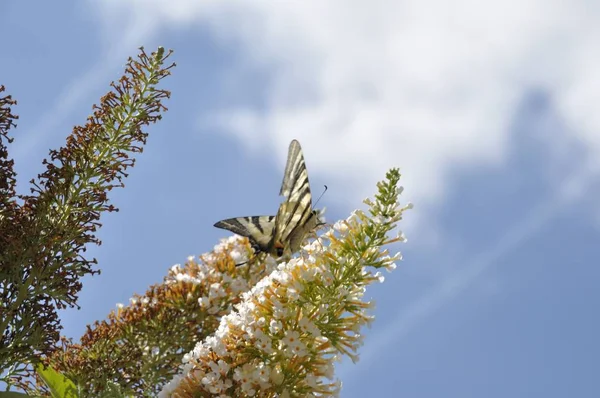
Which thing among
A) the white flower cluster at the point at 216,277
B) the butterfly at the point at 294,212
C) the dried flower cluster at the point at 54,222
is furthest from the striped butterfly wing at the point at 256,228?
the dried flower cluster at the point at 54,222

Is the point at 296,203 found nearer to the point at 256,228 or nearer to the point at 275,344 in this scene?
the point at 256,228

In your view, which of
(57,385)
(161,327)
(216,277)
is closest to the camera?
(57,385)

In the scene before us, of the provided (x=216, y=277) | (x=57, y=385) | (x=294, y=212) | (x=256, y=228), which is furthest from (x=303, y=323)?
(x=216, y=277)

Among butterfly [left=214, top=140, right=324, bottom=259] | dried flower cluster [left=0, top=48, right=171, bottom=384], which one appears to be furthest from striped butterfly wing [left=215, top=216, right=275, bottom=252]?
dried flower cluster [left=0, top=48, right=171, bottom=384]

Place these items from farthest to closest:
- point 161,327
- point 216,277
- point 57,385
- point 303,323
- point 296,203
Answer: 1. point 216,277
2. point 161,327
3. point 296,203
4. point 57,385
5. point 303,323

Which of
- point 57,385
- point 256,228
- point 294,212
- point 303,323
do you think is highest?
point 256,228
